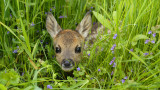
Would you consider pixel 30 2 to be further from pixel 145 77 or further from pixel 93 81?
pixel 145 77

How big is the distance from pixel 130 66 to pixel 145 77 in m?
0.29

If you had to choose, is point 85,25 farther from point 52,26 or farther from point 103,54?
point 103,54

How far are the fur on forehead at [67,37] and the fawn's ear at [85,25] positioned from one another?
0.20 meters

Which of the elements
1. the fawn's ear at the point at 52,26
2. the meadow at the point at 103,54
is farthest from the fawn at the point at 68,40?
the meadow at the point at 103,54

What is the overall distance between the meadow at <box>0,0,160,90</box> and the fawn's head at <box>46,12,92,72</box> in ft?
0.54

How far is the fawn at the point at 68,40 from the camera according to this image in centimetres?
455

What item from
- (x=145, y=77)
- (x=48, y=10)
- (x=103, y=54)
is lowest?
(x=145, y=77)

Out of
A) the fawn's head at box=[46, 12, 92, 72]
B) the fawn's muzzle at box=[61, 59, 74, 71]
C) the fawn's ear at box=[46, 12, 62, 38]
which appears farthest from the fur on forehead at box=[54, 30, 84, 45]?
the fawn's muzzle at box=[61, 59, 74, 71]

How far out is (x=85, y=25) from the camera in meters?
5.29

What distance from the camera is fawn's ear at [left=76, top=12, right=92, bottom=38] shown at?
5180mm

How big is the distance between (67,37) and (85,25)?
1.96 ft

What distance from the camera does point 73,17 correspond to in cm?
545

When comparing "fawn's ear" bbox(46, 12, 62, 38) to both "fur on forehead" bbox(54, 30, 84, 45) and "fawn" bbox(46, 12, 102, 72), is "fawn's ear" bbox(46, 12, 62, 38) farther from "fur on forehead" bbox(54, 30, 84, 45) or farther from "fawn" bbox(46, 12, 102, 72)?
"fur on forehead" bbox(54, 30, 84, 45)

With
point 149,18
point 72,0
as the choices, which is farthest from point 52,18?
point 149,18
